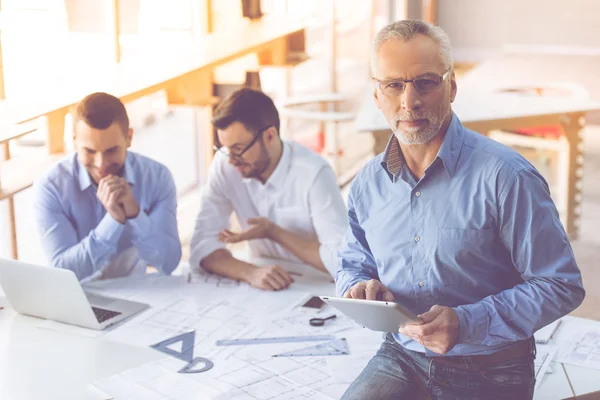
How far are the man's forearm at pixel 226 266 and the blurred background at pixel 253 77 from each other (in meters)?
0.63

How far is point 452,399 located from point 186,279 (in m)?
1.05

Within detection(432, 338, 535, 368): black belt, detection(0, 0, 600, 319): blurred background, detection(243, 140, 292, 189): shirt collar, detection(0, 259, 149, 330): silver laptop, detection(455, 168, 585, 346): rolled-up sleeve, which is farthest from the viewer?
detection(0, 0, 600, 319): blurred background

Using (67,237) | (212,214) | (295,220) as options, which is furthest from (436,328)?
(67,237)

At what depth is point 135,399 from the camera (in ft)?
5.57

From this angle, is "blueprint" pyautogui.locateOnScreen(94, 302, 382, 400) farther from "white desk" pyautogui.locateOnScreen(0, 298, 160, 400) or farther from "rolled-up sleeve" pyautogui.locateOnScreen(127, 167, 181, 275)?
"rolled-up sleeve" pyautogui.locateOnScreen(127, 167, 181, 275)

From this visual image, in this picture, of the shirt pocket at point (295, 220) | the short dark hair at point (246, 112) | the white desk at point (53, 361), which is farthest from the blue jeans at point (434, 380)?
the short dark hair at point (246, 112)

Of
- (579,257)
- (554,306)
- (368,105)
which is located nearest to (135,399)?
(554,306)

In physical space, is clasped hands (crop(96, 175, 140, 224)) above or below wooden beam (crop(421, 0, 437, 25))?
below

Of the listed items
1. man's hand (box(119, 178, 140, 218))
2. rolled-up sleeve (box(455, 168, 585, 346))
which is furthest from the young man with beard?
rolled-up sleeve (box(455, 168, 585, 346))

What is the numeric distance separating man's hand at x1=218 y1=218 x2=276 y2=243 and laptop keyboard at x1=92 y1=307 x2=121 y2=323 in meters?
0.45

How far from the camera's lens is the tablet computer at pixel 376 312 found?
4.71 ft

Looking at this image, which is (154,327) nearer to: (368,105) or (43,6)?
(43,6)

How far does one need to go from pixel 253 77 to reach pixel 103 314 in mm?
2129

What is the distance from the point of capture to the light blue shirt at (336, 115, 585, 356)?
1.55 metres
